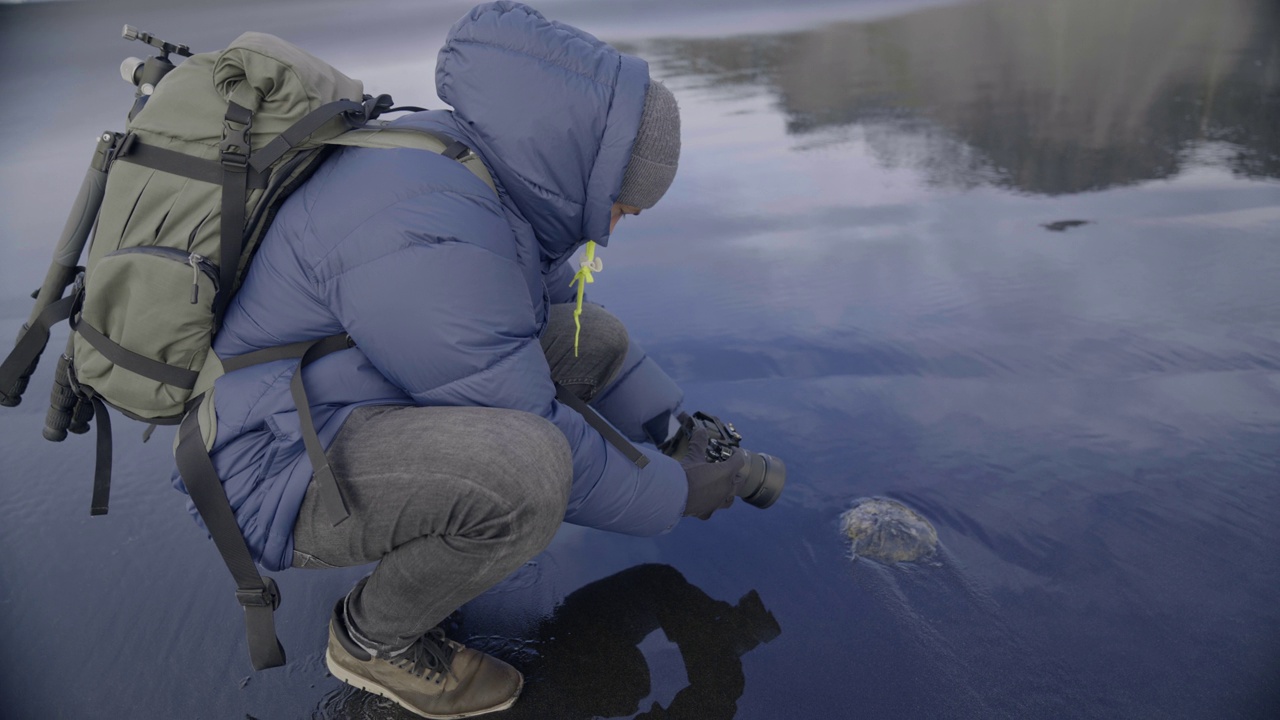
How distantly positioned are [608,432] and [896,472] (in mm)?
972

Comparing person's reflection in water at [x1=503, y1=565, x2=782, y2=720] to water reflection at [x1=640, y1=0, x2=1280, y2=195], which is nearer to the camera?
person's reflection in water at [x1=503, y1=565, x2=782, y2=720]

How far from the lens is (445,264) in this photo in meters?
1.65

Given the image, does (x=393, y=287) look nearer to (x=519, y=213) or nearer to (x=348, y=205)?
(x=348, y=205)

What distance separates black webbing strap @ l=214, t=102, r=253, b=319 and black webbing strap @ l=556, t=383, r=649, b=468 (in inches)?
30.6

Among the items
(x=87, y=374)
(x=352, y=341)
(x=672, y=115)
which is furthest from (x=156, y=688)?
(x=672, y=115)

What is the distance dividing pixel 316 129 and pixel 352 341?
0.41m

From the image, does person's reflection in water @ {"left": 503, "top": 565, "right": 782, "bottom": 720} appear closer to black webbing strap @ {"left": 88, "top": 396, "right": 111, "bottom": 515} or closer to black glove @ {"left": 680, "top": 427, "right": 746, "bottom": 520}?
black glove @ {"left": 680, "top": 427, "right": 746, "bottom": 520}

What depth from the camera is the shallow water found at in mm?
1950

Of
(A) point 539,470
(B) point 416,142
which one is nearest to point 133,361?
(B) point 416,142

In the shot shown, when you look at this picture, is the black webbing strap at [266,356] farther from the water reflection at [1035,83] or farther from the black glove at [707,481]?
the water reflection at [1035,83]

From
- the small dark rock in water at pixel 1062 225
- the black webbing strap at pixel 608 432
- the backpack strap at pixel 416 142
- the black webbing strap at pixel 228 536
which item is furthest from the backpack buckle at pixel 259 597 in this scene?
the small dark rock in water at pixel 1062 225

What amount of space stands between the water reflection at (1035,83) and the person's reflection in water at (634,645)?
133 inches

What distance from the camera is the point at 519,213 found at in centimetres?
192

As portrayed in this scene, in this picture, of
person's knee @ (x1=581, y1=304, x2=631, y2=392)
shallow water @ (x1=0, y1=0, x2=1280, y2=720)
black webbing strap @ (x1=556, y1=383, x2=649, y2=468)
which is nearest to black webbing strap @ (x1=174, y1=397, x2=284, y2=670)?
shallow water @ (x1=0, y1=0, x2=1280, y2=720)
